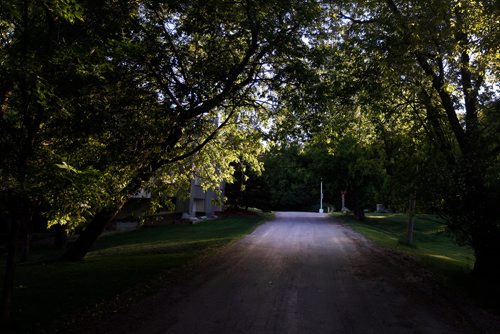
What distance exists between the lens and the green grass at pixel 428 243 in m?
13.5

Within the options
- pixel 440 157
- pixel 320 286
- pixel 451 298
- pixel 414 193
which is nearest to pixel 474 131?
pixel 440 157

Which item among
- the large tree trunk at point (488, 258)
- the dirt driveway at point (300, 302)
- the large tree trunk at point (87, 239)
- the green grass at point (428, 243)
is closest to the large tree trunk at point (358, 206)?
the green grass at point (428, 243)

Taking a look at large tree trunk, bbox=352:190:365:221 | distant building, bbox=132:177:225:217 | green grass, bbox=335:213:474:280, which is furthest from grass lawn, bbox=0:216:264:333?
large tree trunk, bbox=352:190:365:221

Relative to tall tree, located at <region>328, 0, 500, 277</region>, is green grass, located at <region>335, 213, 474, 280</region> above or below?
below

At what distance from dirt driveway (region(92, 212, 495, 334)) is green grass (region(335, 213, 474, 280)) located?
115 cm

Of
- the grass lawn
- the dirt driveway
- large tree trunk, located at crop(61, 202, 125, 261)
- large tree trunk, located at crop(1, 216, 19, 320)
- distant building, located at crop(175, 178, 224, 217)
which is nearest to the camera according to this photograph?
the dirt driveway

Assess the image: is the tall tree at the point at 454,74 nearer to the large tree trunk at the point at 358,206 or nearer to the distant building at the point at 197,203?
the distant building at the point at 197,203

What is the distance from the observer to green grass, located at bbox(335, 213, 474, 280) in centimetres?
1347

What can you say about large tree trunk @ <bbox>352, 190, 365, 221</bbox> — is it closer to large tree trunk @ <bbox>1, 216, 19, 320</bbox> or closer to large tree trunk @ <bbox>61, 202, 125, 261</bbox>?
large tree trunk @ <bbox>61, 202, 125, 261</bbox>

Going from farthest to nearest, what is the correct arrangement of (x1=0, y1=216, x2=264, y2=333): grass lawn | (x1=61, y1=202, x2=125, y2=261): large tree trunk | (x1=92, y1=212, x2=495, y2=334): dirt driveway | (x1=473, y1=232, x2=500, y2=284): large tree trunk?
(x1=61, y1=202, x2=125, y2=261): large tree trunk < (x1=473, y1=232, x2=500, y2=284): large tree trunk < (x1=0, y1=216, x2=264, y2=333): grass lawn < (x1=92, y1=212, x2=495, y2=334): dirt driveway

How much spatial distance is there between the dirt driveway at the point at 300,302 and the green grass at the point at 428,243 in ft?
3.78

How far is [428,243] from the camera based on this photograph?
1169 inches

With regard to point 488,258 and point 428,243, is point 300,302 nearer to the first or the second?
point 488,258

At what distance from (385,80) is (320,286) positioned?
606 centimetres
